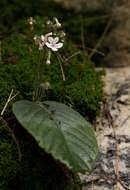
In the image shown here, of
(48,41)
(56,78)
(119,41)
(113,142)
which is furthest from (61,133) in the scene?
(119,41)

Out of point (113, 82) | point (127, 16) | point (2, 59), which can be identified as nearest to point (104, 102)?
point (113, 82)

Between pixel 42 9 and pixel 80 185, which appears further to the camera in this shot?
pixel 42 9

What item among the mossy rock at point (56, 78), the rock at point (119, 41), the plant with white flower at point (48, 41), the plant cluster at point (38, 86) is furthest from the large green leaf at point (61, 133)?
the rock at point (119, 41)

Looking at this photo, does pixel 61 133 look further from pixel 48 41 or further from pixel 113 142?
pixel 48 41

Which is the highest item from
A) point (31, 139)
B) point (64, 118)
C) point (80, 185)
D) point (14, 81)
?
point (14, 81)

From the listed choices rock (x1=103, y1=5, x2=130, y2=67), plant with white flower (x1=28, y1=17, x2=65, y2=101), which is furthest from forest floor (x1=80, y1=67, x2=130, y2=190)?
rock (x1=103, y1=5, x2=130, y2=67)

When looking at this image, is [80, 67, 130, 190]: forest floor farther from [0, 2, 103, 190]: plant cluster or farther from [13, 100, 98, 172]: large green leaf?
[13, 100, 98, 172]: large green leaf

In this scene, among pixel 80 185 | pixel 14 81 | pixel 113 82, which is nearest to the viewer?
pixel 80 185

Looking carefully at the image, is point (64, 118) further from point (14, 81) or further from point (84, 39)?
point (84, 39)
